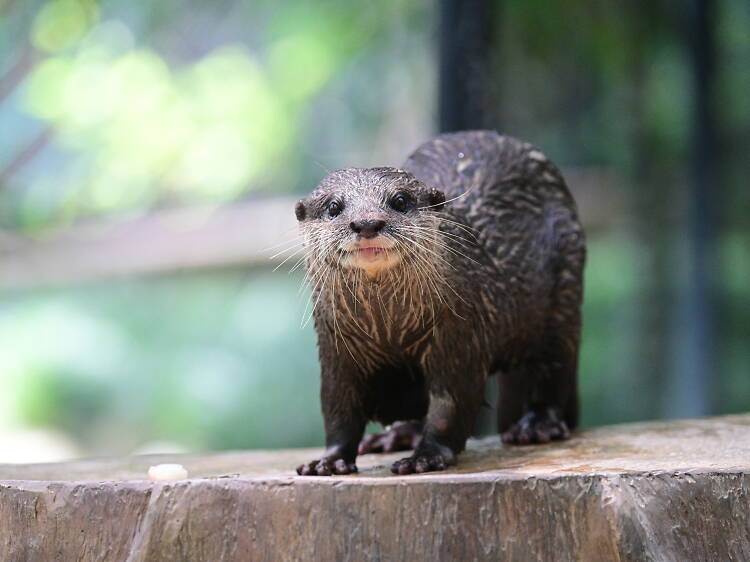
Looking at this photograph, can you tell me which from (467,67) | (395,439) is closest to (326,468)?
(395,439)

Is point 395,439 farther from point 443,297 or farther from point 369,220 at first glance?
point 369,220

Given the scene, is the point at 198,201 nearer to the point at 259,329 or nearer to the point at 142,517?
the point at 259,329

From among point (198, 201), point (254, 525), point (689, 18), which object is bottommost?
point (254, 525)

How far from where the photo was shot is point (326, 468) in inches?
102

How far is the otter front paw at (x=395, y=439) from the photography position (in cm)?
330

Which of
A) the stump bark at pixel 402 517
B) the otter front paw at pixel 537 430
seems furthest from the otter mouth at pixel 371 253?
the otter front paw at pixel 537 430

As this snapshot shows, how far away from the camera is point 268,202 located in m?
6.46

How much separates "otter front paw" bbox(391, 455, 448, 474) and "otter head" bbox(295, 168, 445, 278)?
46 centimetres

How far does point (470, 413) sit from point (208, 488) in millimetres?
895

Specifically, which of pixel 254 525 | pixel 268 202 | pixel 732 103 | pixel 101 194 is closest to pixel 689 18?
pixel 732 103

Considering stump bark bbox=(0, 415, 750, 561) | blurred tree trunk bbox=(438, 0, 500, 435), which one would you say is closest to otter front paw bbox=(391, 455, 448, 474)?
stump bark bbox=(0, 415, 750, 561)

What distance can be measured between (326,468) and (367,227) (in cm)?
61

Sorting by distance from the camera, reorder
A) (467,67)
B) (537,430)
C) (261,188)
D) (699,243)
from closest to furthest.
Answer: (537,430), (467,67), (699,243), (261,188)

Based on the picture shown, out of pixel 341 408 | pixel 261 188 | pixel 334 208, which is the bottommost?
pixel 341 408
